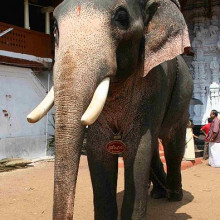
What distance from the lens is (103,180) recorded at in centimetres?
306

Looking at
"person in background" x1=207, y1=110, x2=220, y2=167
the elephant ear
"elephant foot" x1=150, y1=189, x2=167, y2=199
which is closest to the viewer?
the elephant ear

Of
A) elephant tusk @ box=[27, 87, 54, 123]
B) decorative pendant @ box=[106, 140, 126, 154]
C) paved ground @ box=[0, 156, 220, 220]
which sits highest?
elephant tusk @ box=[27, 87, 54, 123]

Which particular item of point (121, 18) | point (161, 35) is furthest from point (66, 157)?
point (161, 35)

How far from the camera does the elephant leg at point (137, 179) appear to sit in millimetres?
2877

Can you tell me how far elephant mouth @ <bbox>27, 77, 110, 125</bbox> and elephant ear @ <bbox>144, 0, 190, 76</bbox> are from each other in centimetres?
60

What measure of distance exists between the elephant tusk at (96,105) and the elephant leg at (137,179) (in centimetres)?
79

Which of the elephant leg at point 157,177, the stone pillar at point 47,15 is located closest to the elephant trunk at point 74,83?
the elephant leg at point 157,177

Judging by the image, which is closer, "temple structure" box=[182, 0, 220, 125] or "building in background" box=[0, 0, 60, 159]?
"building in background" box=[0, 0, 60, 159]

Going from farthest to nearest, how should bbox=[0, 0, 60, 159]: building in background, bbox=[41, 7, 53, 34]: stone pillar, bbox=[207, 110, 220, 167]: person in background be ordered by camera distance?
bbox=[41, 7, 53, 34]: stone pillar
bbox=[0, 0, 60, 159]: building in background
bbox=[207, 110, 220, 167]: person in background

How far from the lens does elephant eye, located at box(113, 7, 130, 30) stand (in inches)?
98.4

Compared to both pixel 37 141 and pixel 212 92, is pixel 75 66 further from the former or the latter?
pixel 212 92

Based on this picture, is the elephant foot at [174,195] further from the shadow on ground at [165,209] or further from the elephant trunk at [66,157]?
the elephant trunk at [66,157]

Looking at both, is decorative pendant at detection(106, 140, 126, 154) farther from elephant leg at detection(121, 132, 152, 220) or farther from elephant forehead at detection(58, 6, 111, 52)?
elephant forehead at detection(58, 6, 111, 52)

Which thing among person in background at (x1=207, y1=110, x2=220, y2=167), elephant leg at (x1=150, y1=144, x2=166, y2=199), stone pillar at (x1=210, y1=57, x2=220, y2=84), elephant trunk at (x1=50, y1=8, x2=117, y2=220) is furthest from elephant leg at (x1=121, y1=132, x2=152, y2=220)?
stone pillar at (x1=210, y1=57, x2=220, y2=84)
